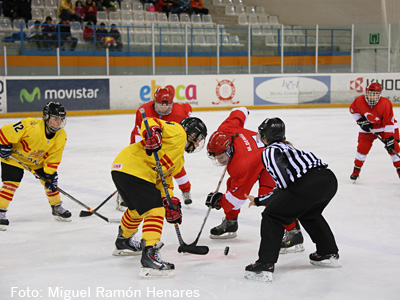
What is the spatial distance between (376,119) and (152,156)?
10.6 ft

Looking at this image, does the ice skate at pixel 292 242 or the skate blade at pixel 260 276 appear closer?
the skate blade at pixel 260 276

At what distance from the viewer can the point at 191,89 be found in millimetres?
13172

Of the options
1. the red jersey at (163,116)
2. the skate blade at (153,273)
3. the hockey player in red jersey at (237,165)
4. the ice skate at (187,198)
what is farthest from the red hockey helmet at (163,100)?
the skate blade at (153,273)

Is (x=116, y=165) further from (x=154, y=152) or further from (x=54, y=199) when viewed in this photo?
(x=54, y=199)

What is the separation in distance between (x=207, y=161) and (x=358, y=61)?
838 centimetres

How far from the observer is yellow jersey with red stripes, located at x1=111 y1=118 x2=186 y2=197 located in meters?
3.14

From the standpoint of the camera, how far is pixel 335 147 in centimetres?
789

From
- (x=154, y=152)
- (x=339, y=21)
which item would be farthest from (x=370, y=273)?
(x=339, y=21)

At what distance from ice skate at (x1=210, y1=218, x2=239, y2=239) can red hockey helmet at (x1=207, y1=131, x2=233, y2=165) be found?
56cm

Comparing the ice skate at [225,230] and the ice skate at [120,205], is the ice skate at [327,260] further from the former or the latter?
the ice skate at [120,205]

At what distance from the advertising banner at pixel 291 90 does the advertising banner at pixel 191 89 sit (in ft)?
0.90

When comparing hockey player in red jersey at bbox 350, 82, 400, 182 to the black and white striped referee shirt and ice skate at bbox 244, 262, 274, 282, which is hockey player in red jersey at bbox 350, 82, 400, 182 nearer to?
the black and white striped referee shirt

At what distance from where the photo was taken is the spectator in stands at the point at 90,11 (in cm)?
1317

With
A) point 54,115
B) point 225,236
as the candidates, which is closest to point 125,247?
point 225,236
